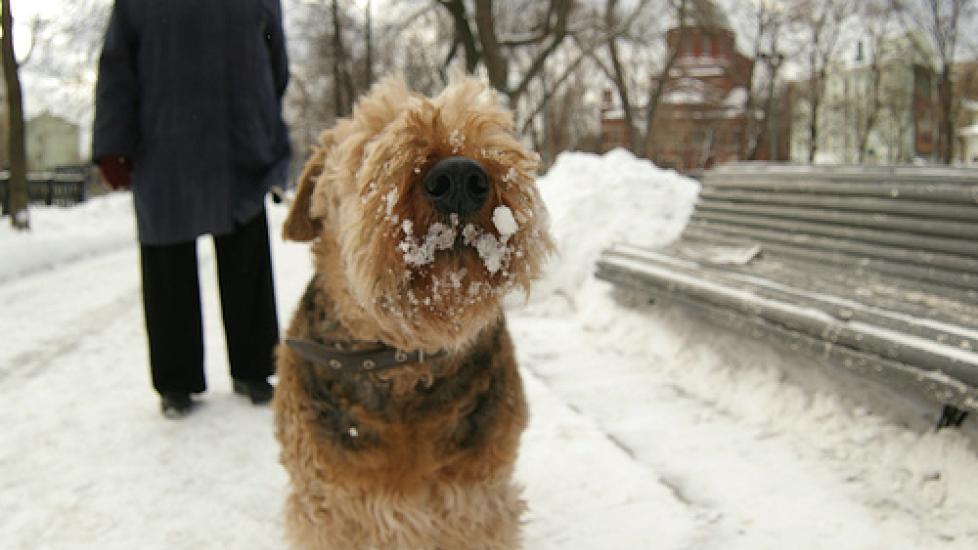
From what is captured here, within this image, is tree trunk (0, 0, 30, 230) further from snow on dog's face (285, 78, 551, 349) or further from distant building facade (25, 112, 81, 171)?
distant building facade (25, 112, 81, 171)

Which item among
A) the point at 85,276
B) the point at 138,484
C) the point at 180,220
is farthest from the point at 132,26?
the point at 85,276

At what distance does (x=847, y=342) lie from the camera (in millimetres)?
2477

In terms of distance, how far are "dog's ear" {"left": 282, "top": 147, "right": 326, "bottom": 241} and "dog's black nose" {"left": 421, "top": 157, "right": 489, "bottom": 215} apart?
0.75 m

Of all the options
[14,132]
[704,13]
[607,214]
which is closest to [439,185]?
[607,214]

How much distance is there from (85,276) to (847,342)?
7.45 meters

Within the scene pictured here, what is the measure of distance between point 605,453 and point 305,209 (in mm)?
1577

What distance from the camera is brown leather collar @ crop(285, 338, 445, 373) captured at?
5.67 feet

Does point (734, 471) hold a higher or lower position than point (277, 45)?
lower

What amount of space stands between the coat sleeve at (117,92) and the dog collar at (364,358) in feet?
5.47

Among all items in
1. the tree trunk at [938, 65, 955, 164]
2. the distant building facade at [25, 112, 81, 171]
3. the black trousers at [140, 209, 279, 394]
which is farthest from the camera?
the distant building facade at [25, 112, 81, 171]

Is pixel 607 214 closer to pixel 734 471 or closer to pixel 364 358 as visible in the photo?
pixel 734 471

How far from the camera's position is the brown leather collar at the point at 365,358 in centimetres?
173

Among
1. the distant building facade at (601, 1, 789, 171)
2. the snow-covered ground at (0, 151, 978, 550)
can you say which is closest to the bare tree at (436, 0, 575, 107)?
the snow-covered ground at (0, 151, 978, 550)

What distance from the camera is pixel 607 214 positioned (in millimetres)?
5922
